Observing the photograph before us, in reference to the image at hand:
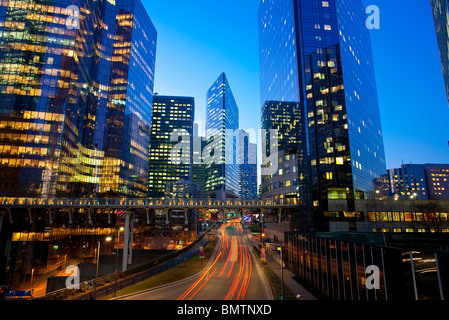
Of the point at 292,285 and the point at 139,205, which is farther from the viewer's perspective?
the point at 139,205

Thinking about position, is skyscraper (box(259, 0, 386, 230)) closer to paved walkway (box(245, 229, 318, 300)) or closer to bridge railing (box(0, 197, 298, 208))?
paved walkway (box(245, 229, 318, 300))

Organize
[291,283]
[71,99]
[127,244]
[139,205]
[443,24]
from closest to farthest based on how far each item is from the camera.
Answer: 1. [291,283]
2. [443,24]
3. [139,205]
4. [127,244]
5. [71,99]

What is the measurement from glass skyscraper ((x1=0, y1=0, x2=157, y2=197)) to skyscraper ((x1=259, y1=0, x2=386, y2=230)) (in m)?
62.0

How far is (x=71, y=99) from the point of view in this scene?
72688 millimetres

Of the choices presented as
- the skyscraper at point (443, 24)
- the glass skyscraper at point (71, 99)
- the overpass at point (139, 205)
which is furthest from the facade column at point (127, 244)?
the skyscraper at point (443, 24)

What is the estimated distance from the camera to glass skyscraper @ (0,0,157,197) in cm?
6488

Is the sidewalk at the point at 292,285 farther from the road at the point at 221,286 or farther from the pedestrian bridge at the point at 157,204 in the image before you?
the pedestrian bridge at the point at 157,204

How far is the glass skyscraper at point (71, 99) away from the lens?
6488 cm

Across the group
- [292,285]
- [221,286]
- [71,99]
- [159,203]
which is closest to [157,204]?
[159,203]

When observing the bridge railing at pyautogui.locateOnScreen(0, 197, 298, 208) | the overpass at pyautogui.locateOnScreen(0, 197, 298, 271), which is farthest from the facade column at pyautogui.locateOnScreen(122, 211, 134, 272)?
the bridge railing at pyautogui.locateOnScreen(0, 197, 298, 208)

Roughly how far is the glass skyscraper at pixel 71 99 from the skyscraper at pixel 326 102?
203 ft

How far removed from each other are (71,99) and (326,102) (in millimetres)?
73029

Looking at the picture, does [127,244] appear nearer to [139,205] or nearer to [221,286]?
[139,205]
